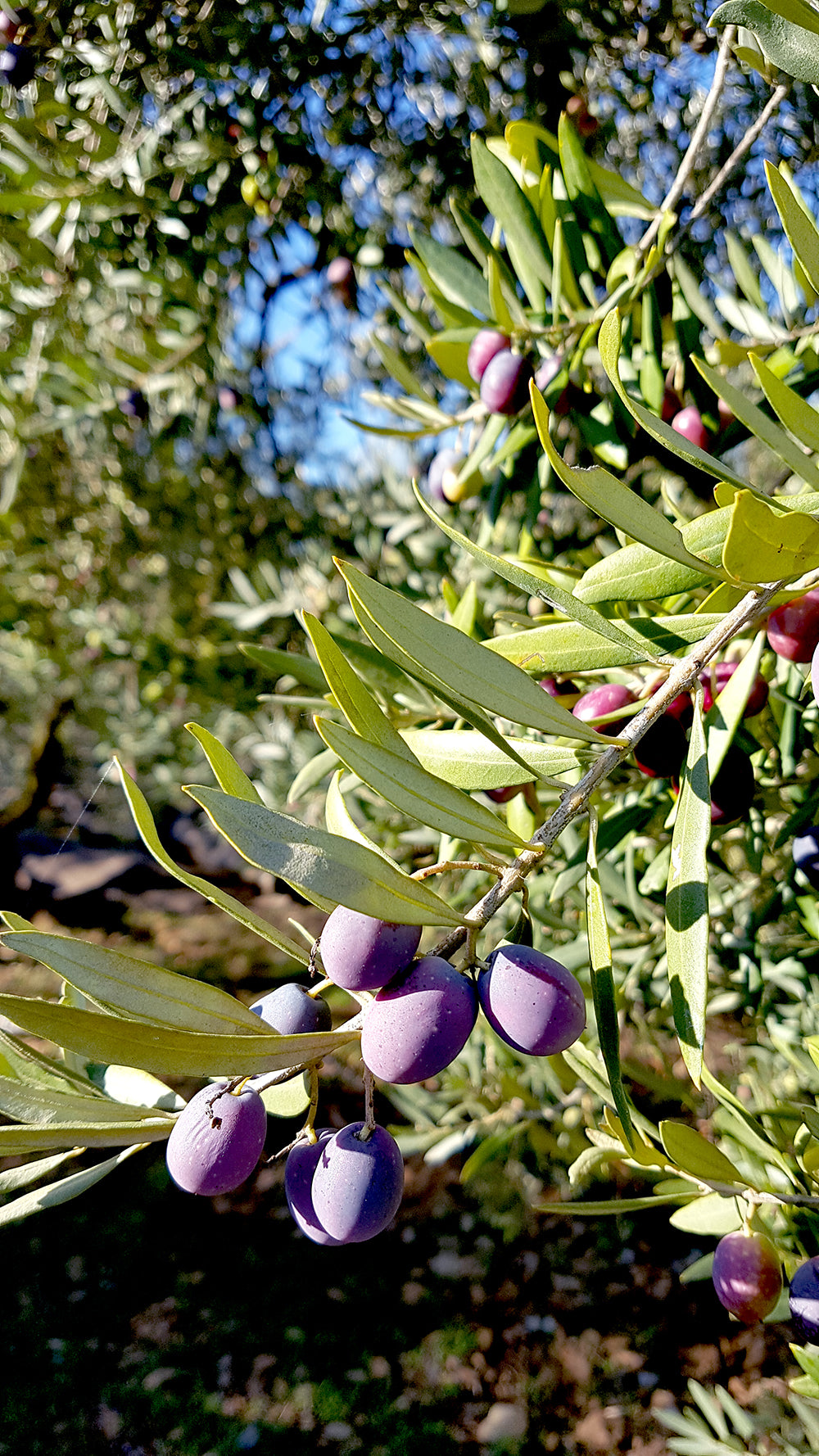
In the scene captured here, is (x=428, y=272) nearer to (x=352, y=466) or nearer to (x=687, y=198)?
(x=687, y=198)

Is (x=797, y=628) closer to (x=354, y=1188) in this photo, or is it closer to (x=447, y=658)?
(x=447, y=658)

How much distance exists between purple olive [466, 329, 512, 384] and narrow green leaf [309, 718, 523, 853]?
631 mm

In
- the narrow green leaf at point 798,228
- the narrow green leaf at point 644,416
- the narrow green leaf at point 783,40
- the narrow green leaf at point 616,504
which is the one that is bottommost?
the narrow green leaf at point 616,504

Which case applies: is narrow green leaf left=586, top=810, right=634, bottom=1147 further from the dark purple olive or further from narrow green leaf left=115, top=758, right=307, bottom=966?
the dark purple olive

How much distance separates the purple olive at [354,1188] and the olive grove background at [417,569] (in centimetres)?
13

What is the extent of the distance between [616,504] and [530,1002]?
0.23 meters

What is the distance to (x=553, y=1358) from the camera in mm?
2623

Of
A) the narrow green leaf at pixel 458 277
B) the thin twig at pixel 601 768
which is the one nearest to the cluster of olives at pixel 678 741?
the thin twig at pixel 601 768

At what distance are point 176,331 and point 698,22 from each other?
1227 mm

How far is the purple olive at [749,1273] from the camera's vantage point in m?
0.69

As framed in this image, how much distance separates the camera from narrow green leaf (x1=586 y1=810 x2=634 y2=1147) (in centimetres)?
43

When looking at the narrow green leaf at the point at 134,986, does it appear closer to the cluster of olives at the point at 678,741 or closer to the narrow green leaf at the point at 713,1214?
the cluster of olives at the point at 678,741

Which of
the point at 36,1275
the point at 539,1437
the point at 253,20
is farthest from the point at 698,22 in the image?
the point at 36,1275

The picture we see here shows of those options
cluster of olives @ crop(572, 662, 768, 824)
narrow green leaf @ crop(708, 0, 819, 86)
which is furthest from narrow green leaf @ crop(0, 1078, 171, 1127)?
A: narrow green leaf @ crop(708, 0, 819, 86)
